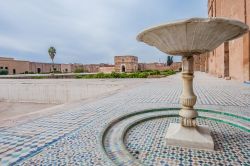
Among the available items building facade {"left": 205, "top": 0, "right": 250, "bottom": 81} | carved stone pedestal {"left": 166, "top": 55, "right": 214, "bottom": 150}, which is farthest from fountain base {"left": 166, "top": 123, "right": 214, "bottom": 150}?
building facade {"left": 205, "top": 0, "right": 250, "bottom": 81}

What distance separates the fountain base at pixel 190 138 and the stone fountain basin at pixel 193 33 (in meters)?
0.75

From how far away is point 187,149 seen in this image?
186 cm

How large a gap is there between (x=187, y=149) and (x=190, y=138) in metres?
0.11

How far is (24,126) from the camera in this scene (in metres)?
2.42

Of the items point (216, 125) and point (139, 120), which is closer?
point (216, 125)

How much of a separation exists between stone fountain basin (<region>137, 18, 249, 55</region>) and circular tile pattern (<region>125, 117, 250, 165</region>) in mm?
894

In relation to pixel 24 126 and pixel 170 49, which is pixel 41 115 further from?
pixel 170 49

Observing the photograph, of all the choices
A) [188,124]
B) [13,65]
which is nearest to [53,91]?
[188,124]

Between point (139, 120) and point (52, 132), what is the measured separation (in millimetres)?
1089

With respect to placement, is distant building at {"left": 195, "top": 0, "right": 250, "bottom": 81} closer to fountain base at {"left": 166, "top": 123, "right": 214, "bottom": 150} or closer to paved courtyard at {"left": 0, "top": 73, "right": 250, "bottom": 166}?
paved courtyard at {"left": 0, "top": 73, "right": 250, "bottom": 166}

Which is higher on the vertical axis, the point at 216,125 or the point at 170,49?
the point at 170,49

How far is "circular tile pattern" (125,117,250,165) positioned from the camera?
1.60 m

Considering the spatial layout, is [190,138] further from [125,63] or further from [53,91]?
[125,63]

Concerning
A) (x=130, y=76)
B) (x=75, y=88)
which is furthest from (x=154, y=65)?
(x=75, y=88)
